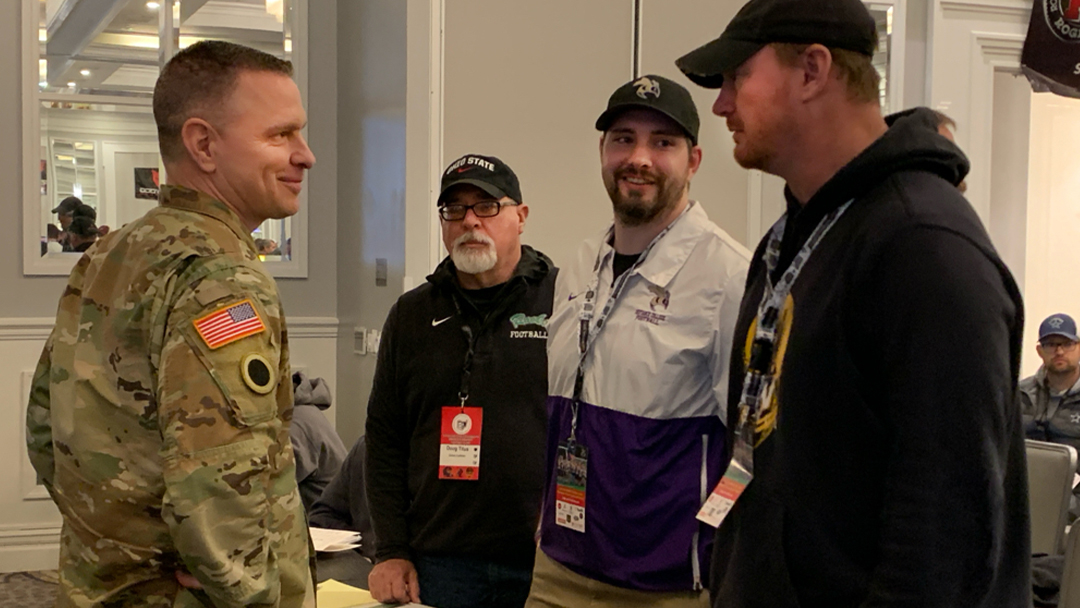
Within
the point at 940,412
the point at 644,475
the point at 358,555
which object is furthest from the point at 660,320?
the point at 358,555

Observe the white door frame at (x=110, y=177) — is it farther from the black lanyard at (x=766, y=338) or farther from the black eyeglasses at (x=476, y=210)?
the black lanyard at (x=766, y=338)

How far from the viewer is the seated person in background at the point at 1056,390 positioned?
541 centimetres

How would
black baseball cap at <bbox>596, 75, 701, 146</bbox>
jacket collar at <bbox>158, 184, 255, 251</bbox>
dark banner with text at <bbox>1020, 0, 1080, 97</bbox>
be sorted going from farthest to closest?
1. dark banner with text at <bbox>1020, 0, 1080, 97</bbox>
2. black baseball cap at <bbox>596, 75, 701, 146</bbox>
3. jacket collar at <bbox>158, 184, 255, 251</bbox>

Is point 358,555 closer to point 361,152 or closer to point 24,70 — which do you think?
point 361,152

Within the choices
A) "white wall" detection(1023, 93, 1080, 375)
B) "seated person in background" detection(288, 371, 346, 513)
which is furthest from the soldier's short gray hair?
"white wall" detection(1023, 93, 1080, 375)

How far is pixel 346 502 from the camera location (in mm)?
3137

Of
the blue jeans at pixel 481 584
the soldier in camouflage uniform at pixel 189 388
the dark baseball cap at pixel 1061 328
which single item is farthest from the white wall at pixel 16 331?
the dark baseball cap at pixel 1061 328

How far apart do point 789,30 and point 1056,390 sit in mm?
5162

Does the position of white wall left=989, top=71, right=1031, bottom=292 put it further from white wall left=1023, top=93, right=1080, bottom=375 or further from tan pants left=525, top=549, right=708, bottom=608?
tan pants left=525, top=549, right=708, bottom=608

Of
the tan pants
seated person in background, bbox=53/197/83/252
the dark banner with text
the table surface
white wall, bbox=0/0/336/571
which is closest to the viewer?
the tan pants

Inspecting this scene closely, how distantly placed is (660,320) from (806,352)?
2.29 ft

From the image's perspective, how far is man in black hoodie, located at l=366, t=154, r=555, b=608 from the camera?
217 centimetres

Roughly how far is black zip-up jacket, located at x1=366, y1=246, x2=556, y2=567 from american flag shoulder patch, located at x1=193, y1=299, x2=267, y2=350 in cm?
93

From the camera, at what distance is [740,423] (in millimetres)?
1294
